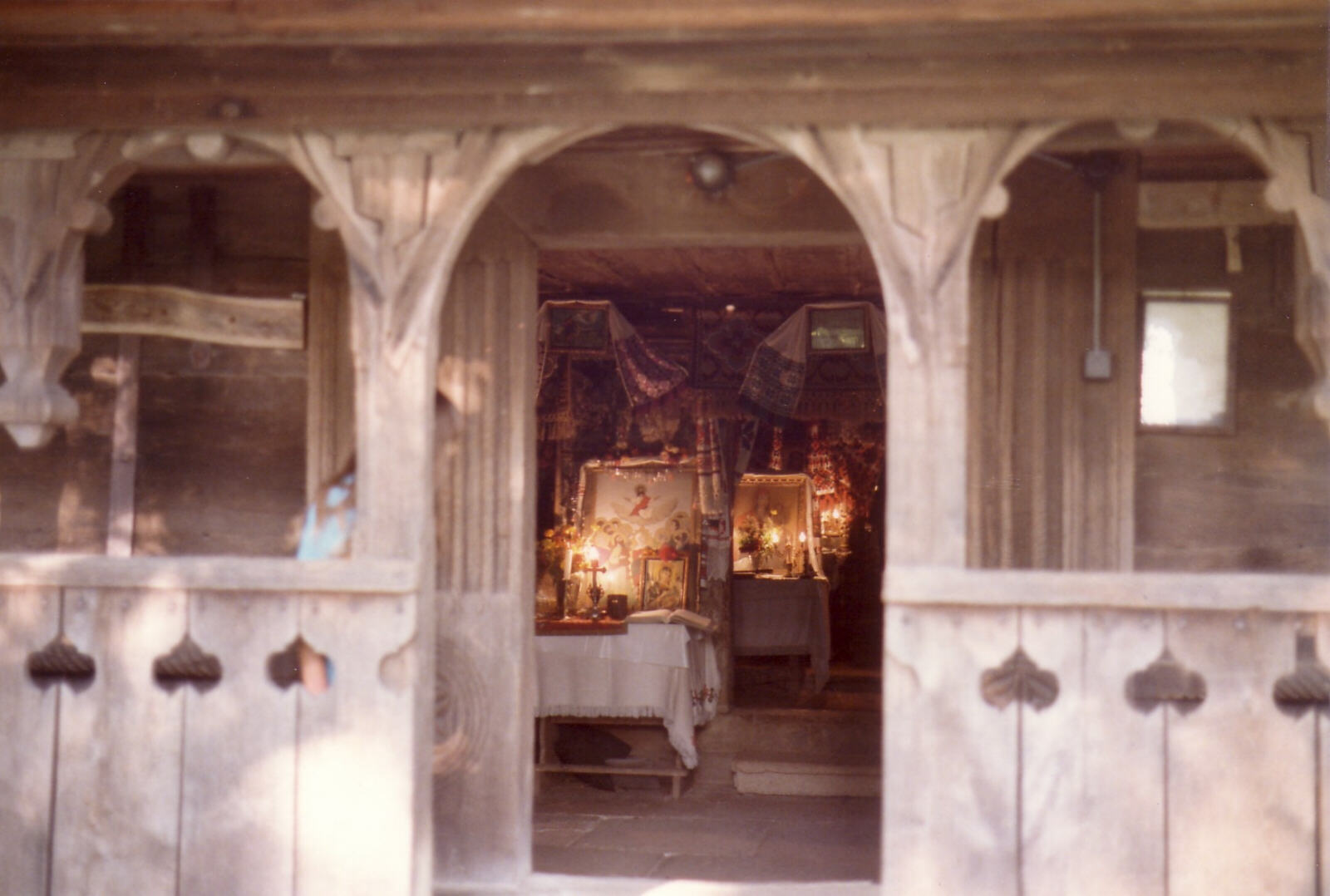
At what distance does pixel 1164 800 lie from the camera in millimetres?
4340

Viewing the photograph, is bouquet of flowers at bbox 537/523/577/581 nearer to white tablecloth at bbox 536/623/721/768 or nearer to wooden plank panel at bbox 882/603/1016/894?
white tablecloth at bbox 536/623/721/768

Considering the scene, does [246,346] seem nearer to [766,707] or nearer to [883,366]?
[883,366]

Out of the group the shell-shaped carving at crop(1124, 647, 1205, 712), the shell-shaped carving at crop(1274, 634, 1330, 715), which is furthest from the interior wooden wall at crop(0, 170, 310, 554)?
the shell-shaped carving at crop(1274, 634, 1330, 715)

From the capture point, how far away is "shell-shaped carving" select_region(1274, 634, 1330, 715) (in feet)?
14.1

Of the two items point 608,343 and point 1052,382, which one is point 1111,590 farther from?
point 608,343

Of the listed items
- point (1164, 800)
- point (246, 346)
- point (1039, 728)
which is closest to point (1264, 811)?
point (1164, 800)

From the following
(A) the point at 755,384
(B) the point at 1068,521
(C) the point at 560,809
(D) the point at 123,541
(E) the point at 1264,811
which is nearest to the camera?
(E) the point at 1264,811

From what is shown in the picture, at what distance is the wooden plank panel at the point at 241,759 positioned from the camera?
466 cm

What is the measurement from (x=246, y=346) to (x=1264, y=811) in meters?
4.77

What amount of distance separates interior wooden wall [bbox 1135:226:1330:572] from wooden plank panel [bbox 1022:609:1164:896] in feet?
5.44

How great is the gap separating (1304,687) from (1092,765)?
703 mm

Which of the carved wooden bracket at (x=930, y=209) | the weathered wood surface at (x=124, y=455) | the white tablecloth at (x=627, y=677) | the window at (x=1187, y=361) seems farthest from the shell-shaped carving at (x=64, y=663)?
the white tablecloth at (x=627, y=677)

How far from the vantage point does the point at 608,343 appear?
10000 mm

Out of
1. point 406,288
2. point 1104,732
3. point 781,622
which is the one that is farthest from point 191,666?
point 781,622
